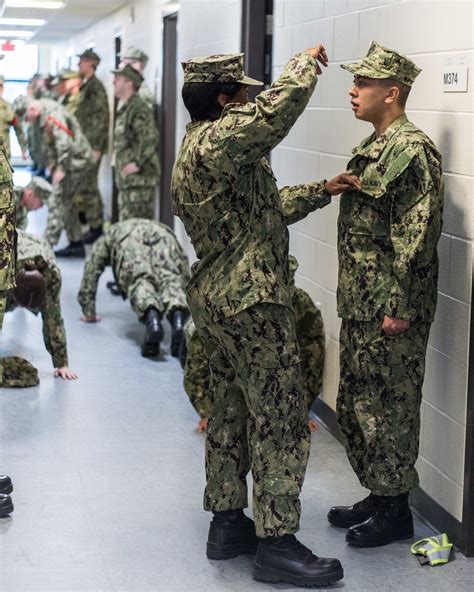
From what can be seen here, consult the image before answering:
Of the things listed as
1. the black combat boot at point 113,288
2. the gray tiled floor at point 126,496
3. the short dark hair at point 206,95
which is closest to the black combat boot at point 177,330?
the gray tiled floor at point 126,496

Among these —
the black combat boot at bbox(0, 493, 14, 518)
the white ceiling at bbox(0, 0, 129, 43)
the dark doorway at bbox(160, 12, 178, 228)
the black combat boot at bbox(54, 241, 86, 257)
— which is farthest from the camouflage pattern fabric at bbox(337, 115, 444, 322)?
the white ceiling at bbox(0, 0, 129, 43)

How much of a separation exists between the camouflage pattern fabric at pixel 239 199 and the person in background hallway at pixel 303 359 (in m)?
1.37

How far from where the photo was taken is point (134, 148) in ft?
29.9

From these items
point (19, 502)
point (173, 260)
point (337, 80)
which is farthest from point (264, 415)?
point (173, 260)

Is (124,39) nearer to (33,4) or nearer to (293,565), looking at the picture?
(33,4)

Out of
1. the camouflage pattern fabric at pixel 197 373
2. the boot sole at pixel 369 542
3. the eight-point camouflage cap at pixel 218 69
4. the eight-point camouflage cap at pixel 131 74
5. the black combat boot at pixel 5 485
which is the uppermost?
the eight-point camouflage cap at pixel 131 74

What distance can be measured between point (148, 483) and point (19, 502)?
0.52 m

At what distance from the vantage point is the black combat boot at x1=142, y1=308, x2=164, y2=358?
20.7 ft

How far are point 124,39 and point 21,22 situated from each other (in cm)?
240

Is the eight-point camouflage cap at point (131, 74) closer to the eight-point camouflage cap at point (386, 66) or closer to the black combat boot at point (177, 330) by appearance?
the black combat boot at point (177, 330)

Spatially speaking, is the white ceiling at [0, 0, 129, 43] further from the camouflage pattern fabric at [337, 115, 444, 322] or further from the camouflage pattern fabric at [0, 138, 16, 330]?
the camouflage pattern fabric at [337, 115, 444, 322]

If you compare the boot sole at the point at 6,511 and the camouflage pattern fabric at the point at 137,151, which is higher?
the camouflage pattern fabric at the point at 137,151

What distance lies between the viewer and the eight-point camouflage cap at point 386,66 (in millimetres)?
3512

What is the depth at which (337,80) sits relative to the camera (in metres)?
4.82
